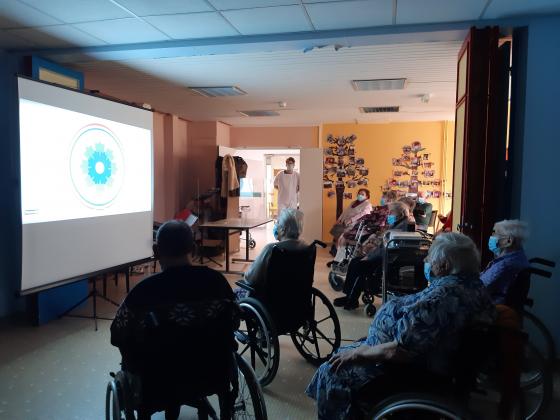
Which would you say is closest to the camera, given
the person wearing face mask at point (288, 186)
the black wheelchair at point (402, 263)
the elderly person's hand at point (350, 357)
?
the elderly person's hand at point (350, 357)

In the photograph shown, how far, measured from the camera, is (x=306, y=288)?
2607 mm

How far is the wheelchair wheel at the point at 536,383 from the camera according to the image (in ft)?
6.94

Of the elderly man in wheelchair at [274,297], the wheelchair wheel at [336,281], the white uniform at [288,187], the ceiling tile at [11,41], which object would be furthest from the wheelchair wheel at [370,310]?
the white uniform at [288,187]

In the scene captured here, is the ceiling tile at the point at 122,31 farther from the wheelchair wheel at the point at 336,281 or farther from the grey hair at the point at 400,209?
the wheelchair wheel at the point at 336,281

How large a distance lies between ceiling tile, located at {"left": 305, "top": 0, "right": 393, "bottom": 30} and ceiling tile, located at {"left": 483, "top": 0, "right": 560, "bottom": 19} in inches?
25.6

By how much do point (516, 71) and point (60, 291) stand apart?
415 cm

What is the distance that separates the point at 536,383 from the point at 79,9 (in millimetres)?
3565

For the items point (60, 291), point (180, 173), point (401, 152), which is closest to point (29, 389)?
point (60, 291)

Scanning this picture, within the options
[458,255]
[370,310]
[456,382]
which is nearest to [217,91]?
[370,310]

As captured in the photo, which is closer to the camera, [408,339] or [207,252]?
[408,339]

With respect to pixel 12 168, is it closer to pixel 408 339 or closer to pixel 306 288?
pixel 306 288

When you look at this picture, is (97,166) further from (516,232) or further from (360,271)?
(516,232)

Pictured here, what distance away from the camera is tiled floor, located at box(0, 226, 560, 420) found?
91.7 inches

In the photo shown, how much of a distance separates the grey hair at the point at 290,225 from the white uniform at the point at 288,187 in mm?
5563
